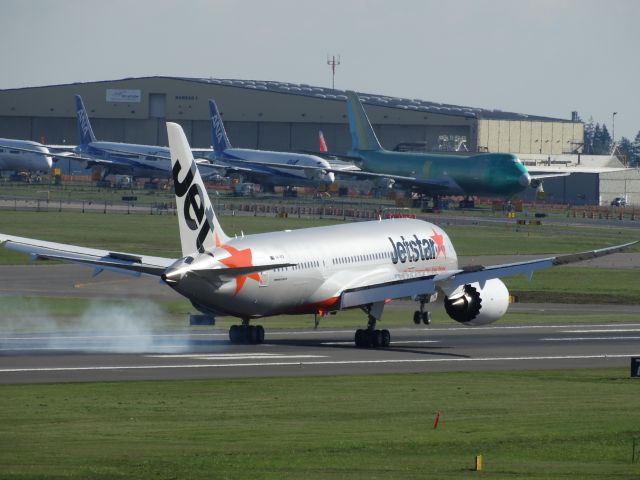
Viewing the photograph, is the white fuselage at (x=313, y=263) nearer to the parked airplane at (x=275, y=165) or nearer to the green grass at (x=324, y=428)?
the green grass at (x=324, y=428)

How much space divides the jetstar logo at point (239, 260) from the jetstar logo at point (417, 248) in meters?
9.96

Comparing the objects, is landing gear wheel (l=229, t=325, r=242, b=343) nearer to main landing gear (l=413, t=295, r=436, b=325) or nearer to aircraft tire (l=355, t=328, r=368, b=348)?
aircraft tire (l=355, t=328, r=368, b=348)

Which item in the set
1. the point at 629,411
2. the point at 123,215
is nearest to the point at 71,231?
the point at 123,215

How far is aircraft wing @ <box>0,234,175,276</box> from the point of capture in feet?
157

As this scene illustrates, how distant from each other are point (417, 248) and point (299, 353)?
9.25 m

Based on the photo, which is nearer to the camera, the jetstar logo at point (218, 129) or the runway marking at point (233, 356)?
the runway marking at point (233, 356)

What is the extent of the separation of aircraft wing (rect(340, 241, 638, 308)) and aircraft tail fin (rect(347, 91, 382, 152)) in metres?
129

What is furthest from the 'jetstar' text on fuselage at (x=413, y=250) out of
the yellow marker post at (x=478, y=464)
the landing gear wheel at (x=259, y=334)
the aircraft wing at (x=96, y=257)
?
the yellow marker post at (x=478, y=464)

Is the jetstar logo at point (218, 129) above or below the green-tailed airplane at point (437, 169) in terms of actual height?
above

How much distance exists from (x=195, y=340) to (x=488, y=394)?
20.1m

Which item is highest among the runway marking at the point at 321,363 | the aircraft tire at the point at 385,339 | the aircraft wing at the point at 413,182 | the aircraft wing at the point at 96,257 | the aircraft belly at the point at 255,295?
the aircraft wing at the point at 413,182

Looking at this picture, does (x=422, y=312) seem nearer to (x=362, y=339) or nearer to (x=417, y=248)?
(x=417, y=248)

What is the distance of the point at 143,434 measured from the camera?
99.8 feet

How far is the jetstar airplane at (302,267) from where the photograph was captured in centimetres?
4784
